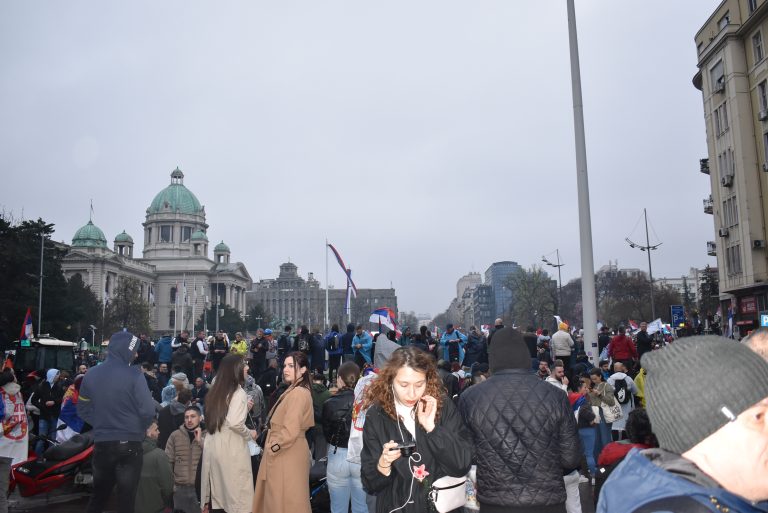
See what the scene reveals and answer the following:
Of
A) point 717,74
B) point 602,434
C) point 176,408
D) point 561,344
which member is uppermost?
Result: point 717,74

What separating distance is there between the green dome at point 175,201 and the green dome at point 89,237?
2265cm

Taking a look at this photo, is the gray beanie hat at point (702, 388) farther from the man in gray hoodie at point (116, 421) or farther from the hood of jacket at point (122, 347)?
the hood of jacket at point (122, 347)

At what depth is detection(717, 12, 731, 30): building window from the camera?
112 feet

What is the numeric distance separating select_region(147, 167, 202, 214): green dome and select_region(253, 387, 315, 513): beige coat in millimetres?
131502

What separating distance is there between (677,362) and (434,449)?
2.32 m

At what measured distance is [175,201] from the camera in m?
132

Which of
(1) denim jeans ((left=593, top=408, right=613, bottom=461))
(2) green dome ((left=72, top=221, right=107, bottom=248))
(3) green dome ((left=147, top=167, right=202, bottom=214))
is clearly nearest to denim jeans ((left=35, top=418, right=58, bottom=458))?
(1) denim jeans ((left=593, top=408, right=613, bottom=461))

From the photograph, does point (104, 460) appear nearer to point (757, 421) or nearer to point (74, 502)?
point (74, 502)

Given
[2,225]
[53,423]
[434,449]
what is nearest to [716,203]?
[53,423]

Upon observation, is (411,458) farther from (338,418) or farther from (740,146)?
(740,146)

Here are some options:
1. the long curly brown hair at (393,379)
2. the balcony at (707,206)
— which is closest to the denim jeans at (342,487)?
the long curly brown hair at (393,379)

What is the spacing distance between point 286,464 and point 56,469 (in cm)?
601

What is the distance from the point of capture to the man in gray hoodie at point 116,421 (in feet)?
20.3

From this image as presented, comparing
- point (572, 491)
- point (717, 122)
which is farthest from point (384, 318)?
point (717, 122)
